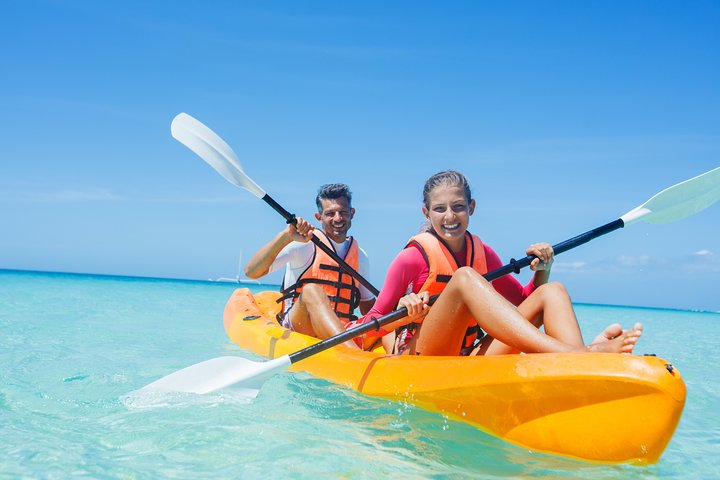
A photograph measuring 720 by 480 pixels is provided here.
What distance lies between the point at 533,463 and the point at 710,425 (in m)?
1.96

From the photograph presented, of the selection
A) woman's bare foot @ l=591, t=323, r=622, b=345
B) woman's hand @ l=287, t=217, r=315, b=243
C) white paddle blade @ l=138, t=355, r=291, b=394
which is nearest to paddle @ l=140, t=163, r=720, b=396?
white paddle blade @ l=138, t=355, r=291, b=394

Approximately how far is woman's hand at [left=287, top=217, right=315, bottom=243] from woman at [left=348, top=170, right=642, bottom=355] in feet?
3.64

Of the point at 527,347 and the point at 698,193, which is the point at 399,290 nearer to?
the point at 527,347

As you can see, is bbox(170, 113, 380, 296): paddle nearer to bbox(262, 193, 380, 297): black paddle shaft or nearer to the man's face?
bbox(262, 193, 380, 297): black paddle shaft

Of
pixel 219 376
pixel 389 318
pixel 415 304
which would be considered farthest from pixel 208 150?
pixel 415 304

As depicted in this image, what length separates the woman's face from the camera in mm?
3152

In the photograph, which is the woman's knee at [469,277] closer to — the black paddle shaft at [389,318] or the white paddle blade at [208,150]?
the black paddle shaft at [389,318]

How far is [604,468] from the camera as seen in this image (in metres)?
2.15

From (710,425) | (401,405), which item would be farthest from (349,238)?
(710,425)

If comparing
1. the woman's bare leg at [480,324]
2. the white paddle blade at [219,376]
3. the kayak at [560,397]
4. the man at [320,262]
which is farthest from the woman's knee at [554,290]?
the man at [320,262]

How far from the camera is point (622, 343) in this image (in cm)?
224

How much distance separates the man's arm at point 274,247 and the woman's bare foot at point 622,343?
2429 mm

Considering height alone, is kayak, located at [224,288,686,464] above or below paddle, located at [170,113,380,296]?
below

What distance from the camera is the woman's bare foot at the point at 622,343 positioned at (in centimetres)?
220
